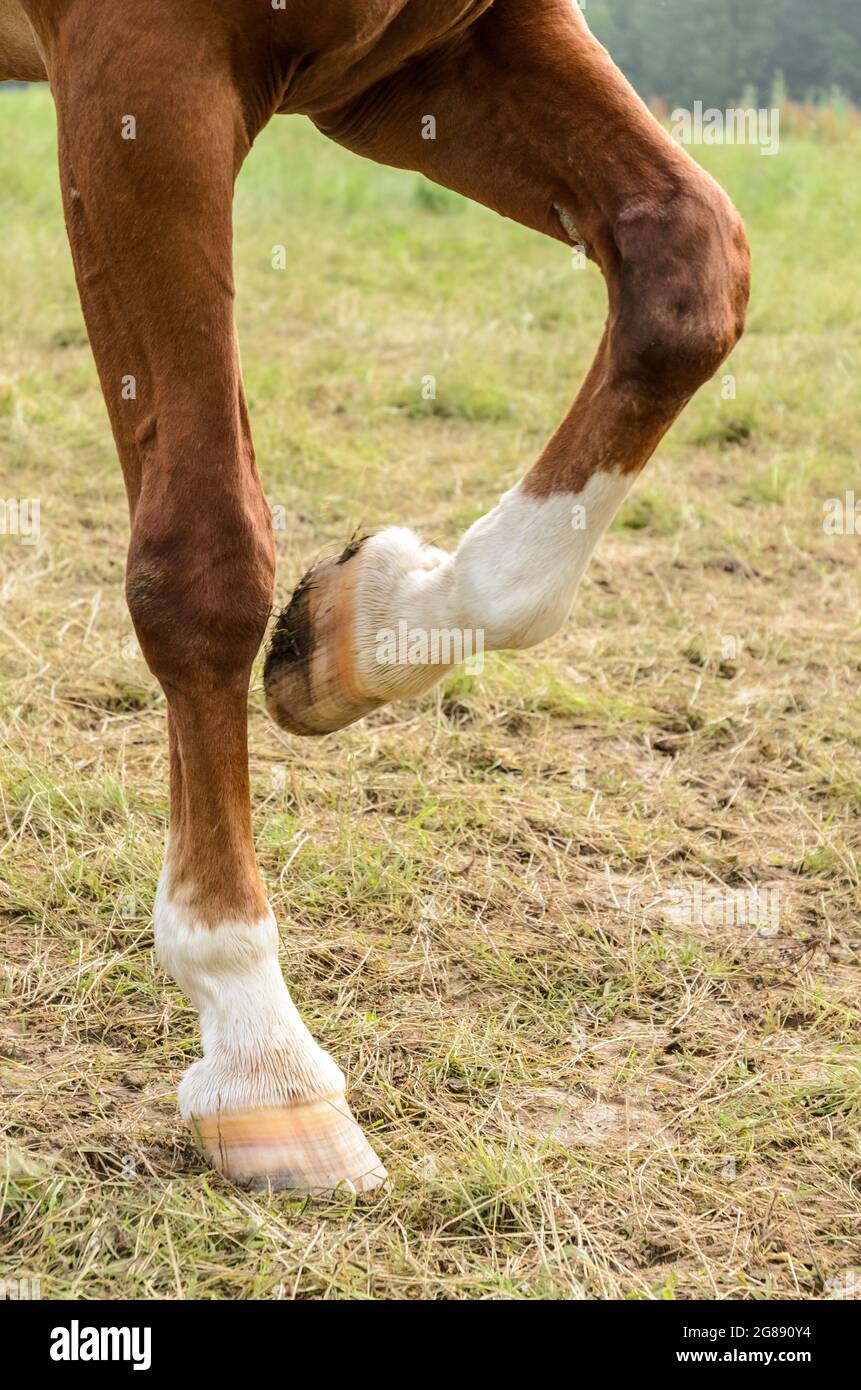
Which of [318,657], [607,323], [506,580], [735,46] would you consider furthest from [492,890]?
[735,46]

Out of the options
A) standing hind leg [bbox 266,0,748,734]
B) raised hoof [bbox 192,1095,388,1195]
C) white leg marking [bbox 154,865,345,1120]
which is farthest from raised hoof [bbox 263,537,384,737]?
raised hoof [bbox 192,1095,388,1195]

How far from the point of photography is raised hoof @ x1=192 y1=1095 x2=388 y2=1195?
5.98 feet

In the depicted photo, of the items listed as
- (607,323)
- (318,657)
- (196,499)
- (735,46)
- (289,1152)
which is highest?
(735,46)

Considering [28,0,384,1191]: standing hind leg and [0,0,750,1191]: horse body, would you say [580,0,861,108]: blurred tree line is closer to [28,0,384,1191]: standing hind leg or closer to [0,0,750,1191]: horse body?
[0,0,750,1191]: horse body

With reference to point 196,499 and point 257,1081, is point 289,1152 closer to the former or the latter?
point 257,1081

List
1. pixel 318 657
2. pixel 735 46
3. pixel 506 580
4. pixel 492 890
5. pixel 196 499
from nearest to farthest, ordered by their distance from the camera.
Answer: pixel 196 499
pixel 506 580
pixel 318 657
pixel 492 890
pixel 735 46

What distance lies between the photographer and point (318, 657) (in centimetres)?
220

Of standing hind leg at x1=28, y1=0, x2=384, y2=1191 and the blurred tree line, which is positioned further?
the blurred tree line

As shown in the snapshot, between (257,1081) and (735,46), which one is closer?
(257,1081)

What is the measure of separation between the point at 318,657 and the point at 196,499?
0.45 meters

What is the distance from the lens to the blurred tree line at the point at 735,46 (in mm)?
9242

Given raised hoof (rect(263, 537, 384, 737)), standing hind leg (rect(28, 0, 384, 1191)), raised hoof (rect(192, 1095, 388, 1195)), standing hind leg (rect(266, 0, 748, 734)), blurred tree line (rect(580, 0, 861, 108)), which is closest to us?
standing hind leg (rect(28, 0, 384, 1191))

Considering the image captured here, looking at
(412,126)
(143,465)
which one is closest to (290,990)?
(143,465)
